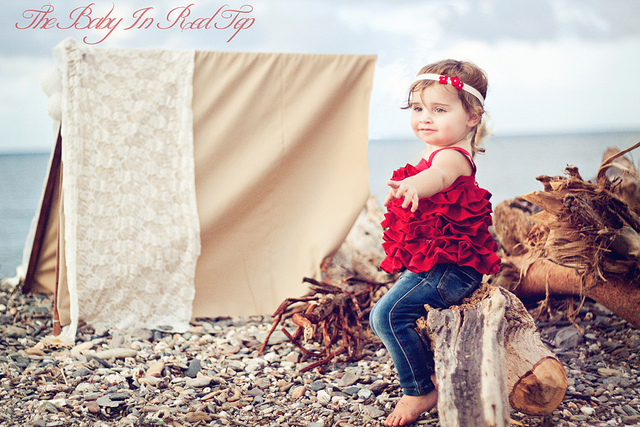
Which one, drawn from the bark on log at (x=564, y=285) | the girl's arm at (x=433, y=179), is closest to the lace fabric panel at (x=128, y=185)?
the girl's arm at (x=433, y=179)

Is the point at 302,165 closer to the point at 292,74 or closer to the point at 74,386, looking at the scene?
the point at 292,74

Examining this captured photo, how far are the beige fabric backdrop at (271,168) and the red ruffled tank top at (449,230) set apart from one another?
989mm

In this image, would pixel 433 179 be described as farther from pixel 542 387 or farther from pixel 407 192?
pixel 542 387

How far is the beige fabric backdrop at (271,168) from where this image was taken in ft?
7.74

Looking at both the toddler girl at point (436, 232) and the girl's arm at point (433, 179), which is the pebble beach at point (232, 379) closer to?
the toddler girl at point (436, 232)

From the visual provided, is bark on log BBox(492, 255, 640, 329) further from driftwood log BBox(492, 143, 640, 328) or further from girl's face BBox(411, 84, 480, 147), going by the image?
girl's face BBox(411, 84, 480, 147)

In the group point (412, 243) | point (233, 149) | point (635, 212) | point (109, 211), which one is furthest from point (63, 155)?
point (635, 212)

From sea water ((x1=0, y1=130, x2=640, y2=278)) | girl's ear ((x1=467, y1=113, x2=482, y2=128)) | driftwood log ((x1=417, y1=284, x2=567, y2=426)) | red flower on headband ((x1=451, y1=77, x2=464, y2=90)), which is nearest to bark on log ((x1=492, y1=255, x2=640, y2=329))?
sea water ((x1=0, y1=130, x2=640, y2=278))

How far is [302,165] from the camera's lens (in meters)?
2.46

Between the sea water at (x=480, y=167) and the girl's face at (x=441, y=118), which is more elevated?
the sea water at (x=480, y=167)

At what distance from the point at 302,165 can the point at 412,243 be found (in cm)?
111

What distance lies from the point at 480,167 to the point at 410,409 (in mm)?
4721

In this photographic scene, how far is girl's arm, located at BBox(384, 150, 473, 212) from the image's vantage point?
4.12 feet

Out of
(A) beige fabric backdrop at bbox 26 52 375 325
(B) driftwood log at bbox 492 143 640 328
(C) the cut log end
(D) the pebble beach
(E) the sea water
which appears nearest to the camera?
(C) the cut log end
